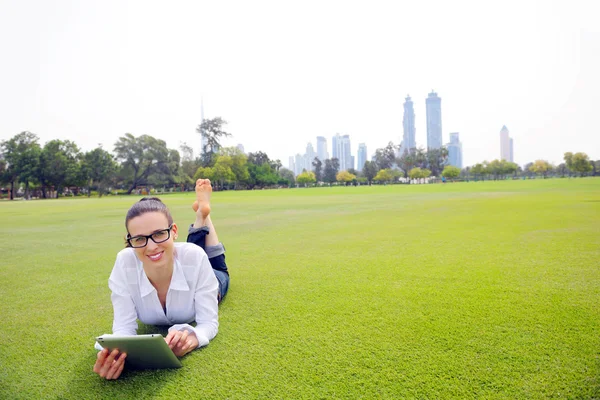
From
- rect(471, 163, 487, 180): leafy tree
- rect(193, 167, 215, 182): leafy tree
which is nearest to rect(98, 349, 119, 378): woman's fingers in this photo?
rect(193, 167, 215, 182): leafy tree

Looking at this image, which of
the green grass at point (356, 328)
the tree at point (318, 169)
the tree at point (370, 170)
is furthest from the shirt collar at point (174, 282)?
the tree at point (318, 169)

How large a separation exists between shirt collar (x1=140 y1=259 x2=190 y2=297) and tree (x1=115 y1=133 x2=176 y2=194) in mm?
66955

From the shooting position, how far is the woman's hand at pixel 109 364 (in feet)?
6.71

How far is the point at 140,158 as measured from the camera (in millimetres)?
64250

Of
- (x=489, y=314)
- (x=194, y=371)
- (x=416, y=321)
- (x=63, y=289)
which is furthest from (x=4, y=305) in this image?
(x=489, y=314)

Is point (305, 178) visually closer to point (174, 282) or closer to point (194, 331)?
point (174, 282)

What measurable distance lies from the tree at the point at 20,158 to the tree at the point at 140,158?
1231 cm

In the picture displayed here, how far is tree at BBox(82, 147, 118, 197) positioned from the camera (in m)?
56.1

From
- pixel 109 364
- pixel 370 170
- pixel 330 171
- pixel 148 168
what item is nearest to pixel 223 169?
pixel 148 168

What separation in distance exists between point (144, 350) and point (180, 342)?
269 millimetres

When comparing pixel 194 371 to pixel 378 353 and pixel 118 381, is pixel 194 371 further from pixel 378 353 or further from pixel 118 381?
pixel 378 353

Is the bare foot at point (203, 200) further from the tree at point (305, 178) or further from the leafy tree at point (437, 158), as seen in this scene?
the leafy tree at point (437, 158)

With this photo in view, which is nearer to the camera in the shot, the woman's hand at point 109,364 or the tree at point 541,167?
the woman's hand at point 109,364

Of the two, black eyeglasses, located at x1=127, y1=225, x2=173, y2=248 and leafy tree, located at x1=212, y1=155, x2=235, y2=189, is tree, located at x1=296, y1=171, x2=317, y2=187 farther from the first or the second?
black eyeglasses, located at x1=127, y1=225, x2=173, y2=248
